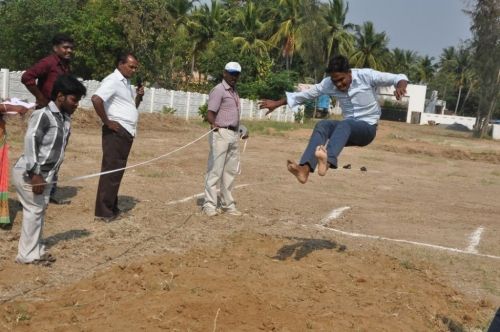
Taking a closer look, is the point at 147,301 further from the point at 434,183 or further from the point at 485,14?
the point at 485,14

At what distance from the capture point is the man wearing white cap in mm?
8797

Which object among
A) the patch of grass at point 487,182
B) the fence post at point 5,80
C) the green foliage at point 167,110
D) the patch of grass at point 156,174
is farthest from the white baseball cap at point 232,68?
the green foliage at point 167,110

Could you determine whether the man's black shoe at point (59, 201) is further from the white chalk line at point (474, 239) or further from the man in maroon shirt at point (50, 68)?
the white chalk line at point (474, 239)

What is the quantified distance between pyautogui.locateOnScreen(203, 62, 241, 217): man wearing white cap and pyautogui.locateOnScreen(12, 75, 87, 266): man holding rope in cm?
308

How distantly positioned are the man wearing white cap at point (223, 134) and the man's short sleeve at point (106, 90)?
1563 millimetres

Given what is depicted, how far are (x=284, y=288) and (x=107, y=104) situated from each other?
347 centimetres

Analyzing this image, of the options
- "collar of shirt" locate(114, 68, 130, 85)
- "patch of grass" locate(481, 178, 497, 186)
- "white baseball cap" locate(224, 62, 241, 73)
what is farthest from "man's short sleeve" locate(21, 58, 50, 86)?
"patch of grass" locate(481, 178, 497, 186)

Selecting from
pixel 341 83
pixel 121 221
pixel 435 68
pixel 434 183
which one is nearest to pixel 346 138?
pixel 341 83

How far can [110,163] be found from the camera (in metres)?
7.89

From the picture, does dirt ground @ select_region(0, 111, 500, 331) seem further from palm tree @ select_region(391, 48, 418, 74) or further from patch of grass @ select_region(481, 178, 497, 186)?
palm tree @ select_region(391, 48, 418, 74)

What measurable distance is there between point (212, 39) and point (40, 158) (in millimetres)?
48799

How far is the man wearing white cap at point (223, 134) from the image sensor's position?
8797mm

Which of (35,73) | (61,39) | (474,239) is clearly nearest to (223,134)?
(61,39)

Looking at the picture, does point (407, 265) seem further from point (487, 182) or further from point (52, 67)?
point (487, 182)
